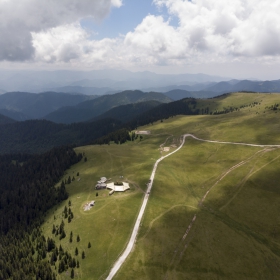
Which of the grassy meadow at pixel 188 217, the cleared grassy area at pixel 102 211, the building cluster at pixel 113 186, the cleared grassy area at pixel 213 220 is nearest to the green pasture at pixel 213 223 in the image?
the cleared grassy area at pixel 213 220

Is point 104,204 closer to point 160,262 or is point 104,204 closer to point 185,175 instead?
point 160,262

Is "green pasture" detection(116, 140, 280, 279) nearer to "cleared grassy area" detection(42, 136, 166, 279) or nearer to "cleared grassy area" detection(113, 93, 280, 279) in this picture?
"cleared grassy area" detection(113, 93, 280, 279)

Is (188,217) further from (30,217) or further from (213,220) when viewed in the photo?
(30,217)

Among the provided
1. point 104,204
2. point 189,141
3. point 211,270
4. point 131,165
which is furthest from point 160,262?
point 189,141


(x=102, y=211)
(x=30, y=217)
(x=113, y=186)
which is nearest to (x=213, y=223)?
(x=102, y=211)

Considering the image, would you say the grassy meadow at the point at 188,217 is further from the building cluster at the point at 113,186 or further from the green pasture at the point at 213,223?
the building cluster at the point at 113,186

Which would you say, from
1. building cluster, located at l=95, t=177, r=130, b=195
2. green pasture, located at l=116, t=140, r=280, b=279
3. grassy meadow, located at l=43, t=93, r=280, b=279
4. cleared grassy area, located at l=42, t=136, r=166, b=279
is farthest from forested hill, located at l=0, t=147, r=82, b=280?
green pasture, located at l=116, t=140, r=280, b=279
